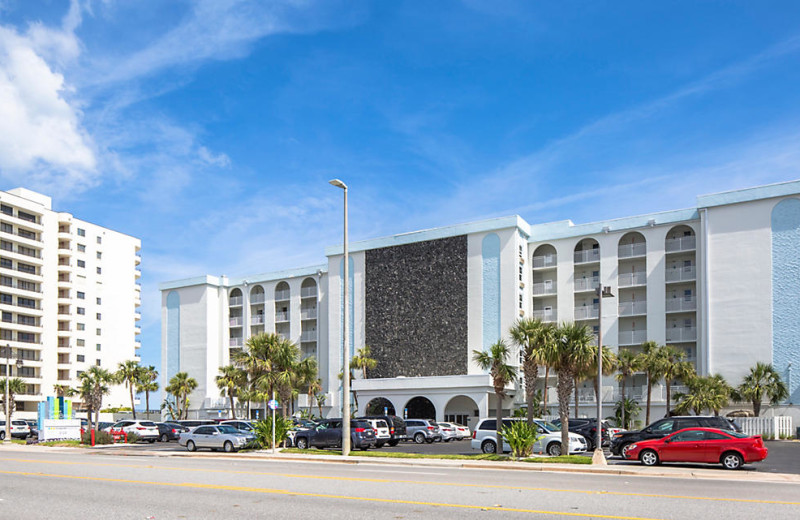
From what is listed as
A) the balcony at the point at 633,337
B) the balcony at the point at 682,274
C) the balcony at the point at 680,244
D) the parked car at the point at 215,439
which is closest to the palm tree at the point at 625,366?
the balcony at the point at 633,337

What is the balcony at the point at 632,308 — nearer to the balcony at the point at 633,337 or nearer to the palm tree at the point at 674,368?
the balcony at the point at 633,337

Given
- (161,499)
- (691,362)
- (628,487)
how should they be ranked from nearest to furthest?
1. (161,499)
2. (628,487)
3. (691,362)

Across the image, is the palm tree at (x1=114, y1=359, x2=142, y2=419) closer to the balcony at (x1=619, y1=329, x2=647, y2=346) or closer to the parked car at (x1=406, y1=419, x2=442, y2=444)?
the parked car at (x1=406, y1=419, x2=442, y2=444)

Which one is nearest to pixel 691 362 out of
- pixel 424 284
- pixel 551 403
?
pixel 551 403

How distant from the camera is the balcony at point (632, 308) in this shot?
59.7m

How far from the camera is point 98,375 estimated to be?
78.3 m

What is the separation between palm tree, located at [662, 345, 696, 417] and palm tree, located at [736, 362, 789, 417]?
3.62 meters

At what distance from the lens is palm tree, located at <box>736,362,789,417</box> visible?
51094mm

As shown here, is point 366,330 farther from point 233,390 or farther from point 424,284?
point 233,390

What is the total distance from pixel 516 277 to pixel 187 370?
133ft

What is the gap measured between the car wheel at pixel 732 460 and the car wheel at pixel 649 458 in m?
2.17

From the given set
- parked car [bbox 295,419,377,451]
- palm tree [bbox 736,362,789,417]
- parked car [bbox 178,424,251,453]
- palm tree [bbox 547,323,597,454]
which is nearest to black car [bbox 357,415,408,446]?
parked car [bbox 295,419,377,451]

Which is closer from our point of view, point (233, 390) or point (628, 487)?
point (628, 487)

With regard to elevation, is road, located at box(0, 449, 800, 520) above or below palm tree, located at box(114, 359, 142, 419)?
above
